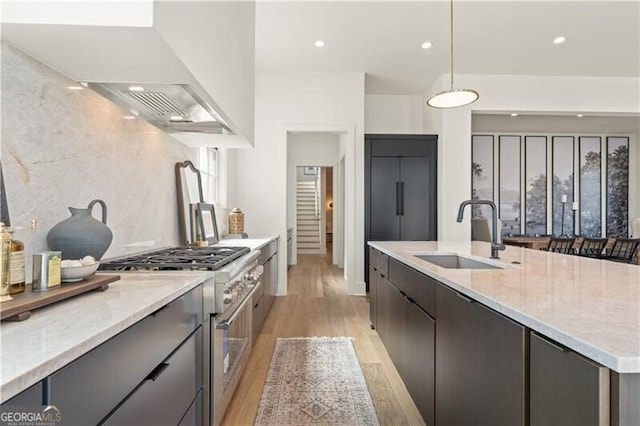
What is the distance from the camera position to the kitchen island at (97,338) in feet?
2.03

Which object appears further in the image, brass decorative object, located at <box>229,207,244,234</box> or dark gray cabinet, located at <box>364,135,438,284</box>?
dark gray cabinet, located at <box>364,135,438,284</box>

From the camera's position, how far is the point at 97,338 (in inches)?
30.3

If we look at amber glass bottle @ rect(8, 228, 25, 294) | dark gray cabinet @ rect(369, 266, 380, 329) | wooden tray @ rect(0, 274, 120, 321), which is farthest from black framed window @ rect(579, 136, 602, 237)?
amber glass bottle @ rect(8, 228, 25, 294)

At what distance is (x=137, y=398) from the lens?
96cm

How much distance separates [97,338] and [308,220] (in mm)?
9475

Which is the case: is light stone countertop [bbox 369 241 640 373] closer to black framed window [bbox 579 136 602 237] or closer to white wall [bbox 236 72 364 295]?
white wall [bbox 236 72 364 295]

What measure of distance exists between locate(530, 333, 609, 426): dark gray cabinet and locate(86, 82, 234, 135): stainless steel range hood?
1567 millimetres

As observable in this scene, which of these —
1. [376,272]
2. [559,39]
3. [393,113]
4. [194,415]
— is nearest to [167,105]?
[194,415]

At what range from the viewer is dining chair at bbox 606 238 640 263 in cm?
539

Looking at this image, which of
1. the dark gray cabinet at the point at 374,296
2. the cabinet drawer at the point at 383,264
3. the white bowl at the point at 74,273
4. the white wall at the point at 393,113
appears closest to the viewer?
the white bowl at the point at 74,273

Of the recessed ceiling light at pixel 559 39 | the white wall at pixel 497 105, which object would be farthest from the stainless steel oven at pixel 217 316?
the recessed ceiling light at pixel 559 39

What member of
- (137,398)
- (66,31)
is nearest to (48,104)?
(66,31)

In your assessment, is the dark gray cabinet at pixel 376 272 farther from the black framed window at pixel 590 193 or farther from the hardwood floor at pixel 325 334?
the black framed window at pixel 590 193

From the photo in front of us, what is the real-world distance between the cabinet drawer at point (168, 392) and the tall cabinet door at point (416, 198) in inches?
175
